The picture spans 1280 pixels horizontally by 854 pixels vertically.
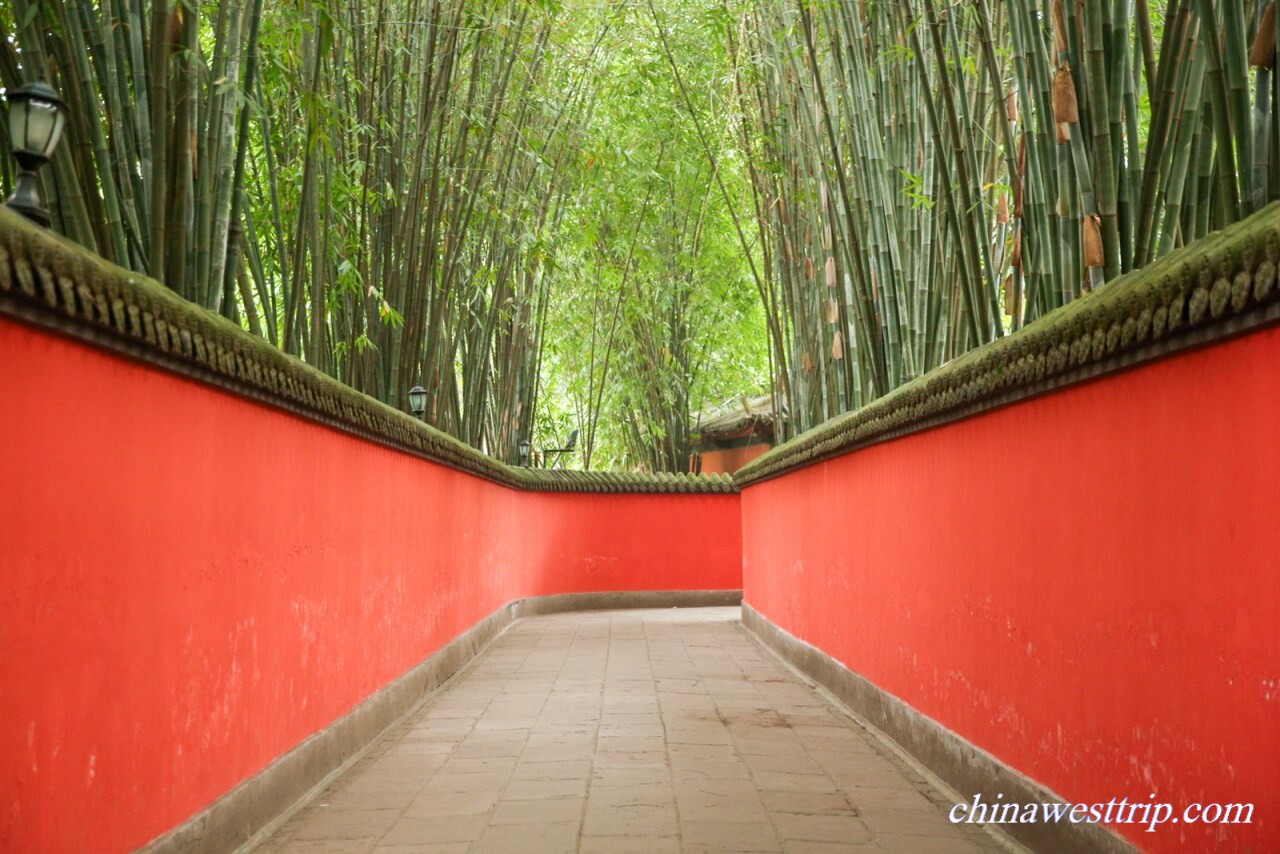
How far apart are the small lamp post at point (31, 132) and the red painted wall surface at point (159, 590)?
0.25 meters

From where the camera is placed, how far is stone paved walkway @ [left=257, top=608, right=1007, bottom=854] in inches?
129

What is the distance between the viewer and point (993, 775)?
11.3 feet

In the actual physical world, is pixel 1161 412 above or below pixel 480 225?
below

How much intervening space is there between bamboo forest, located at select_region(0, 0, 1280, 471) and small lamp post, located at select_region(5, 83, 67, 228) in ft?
1.45

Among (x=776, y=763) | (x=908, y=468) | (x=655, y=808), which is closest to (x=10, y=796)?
(x=655, y=808)

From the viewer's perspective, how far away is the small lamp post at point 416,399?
6.77 m

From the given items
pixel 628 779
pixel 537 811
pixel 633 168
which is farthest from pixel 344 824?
pixel 633 168

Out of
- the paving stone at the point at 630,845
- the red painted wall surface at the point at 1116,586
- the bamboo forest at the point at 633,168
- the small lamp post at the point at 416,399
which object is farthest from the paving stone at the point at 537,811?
the small lamp post at the point at 416,399

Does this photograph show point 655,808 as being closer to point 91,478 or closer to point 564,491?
point 91,478

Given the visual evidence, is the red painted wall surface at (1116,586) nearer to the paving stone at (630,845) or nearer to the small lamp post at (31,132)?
the paving stone at (630,845)

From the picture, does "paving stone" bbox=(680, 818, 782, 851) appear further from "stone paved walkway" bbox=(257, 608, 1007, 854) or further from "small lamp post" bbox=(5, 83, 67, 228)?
"small lamp post" bbox=(5, 83, 67, 228)

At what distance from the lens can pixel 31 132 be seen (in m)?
2.18

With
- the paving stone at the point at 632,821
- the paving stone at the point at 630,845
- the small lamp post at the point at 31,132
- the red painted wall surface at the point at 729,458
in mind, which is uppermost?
the red painted wall surface at the point at 729,458

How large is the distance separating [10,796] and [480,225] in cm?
643
